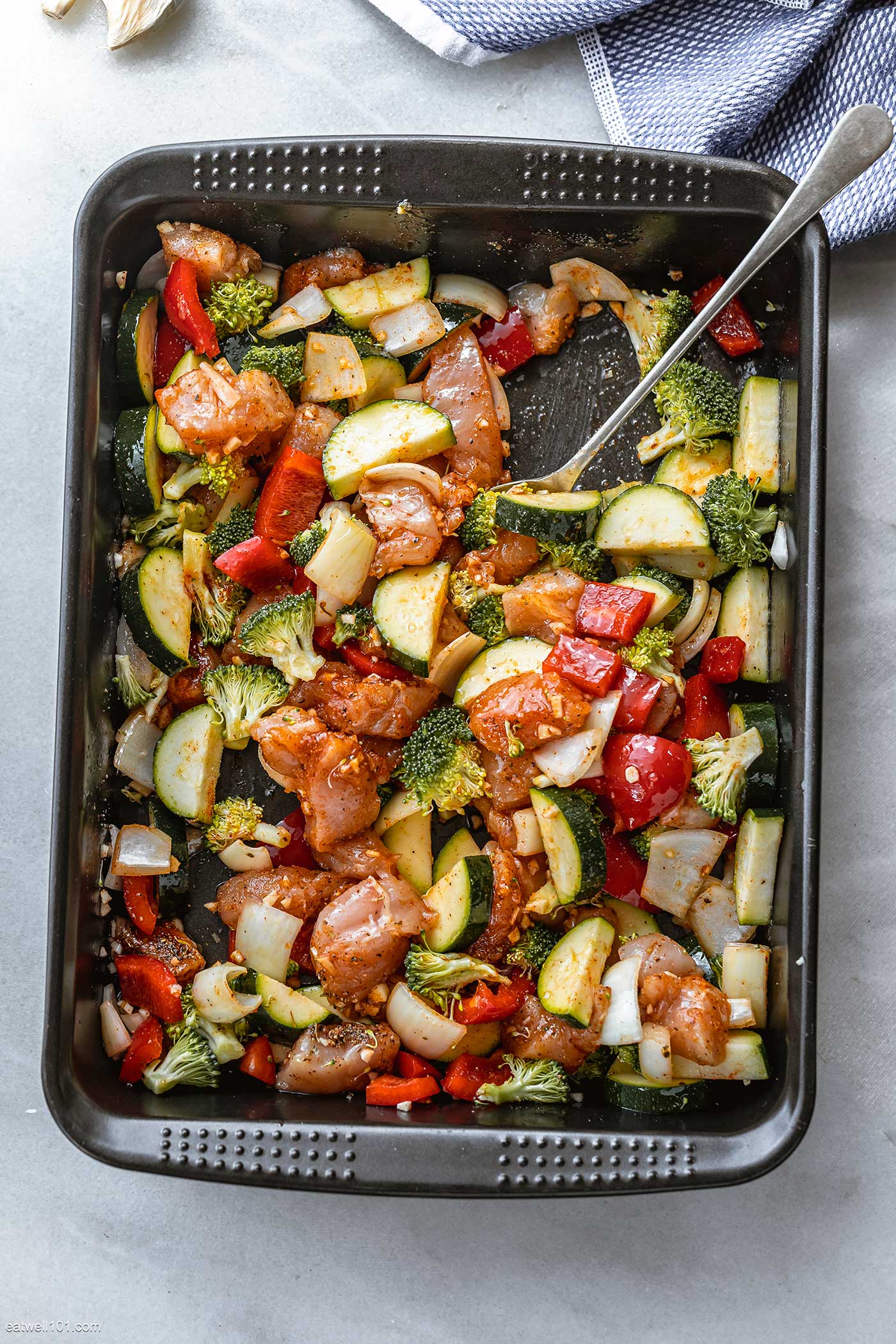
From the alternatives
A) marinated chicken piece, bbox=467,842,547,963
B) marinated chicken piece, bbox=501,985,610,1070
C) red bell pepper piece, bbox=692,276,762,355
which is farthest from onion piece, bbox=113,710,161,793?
red bell pepper piece, bbox=692,276,762,355

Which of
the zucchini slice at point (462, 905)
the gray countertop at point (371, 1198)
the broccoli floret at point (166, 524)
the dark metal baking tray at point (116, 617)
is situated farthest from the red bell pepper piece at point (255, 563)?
the zucchini slice at point (462, 905)

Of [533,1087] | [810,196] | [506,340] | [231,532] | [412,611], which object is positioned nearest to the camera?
[810,196]

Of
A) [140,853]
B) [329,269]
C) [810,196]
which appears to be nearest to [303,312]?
[329,269]

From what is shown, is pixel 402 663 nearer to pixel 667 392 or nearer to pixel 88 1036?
pixel 667 392

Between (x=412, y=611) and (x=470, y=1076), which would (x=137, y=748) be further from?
(x=470, y=1076)

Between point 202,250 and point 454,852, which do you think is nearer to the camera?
point 202,250

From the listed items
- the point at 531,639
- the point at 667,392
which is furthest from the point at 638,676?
the point at 667,392

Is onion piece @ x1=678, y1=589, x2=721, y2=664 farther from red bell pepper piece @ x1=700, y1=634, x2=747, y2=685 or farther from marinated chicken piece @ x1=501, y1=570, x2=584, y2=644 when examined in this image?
marinated chicken piece @ x1=501, y1=570, x2=584, y2=644
